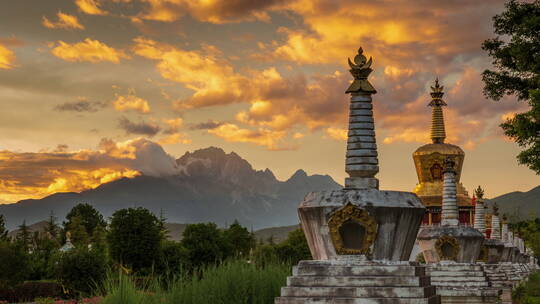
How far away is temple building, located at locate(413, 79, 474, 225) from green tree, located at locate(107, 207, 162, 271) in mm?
40486

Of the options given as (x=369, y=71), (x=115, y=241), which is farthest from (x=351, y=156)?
(x=115, y=241)

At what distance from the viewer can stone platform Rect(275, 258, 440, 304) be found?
74.1 feet

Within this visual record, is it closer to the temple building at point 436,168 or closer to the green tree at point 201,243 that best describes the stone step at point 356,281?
the green tree at point 201,243

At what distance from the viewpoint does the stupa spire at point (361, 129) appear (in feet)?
80.4

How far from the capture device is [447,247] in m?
43.4

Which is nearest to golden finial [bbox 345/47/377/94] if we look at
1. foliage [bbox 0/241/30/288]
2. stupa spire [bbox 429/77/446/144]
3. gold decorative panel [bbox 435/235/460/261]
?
gold decorative panel [bbox 435/235/460/261]

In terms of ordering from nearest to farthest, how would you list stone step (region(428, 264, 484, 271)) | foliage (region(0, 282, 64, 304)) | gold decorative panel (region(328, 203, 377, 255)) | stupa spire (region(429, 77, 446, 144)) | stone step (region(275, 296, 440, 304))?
stone step (region(275, 296, 440, 304)) → gold decorative panel (region(328, 203, 377, 255)) → stone step (region(428, 264, 484, 271)) → foliage (region(0, 282, 64, 304)) → stupa spire (region(429, 77, 446, 144))

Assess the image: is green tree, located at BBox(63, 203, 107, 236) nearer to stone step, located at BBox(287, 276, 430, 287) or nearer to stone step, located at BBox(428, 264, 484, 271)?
stone step, located at BBox(428, 264, 484, 271)

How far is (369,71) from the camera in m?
25.1

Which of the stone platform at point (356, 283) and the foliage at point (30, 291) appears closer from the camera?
the stone platform at point (356, 283)

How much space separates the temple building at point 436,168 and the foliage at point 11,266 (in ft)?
171

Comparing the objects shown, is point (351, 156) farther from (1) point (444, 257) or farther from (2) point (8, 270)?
(2) point (8, 270)

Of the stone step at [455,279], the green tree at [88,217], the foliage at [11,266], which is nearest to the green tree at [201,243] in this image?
the foliage at [11,266]

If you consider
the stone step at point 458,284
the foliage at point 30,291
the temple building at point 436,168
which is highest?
the temple building at point 436,168
